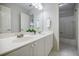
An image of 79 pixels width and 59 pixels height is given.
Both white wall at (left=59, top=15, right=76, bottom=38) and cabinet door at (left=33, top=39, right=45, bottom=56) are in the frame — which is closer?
cabinet door at (left=33, top=39, right=45, bottom=56)

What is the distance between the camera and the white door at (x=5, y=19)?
4.99ft

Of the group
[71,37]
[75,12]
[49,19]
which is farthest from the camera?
[49,19]

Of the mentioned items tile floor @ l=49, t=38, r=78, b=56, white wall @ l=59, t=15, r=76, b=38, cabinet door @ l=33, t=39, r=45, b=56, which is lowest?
tile floor @ l=49, t=38, r=78, b=56

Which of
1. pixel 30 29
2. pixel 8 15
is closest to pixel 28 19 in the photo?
pixel 30 29

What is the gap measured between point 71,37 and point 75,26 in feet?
2.44

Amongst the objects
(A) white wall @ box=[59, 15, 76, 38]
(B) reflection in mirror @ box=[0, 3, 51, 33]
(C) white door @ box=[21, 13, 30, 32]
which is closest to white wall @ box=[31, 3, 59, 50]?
(B) reflection in mirror @ box=[0, 3, 51, 33]

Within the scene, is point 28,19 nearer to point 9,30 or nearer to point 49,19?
point 9,30

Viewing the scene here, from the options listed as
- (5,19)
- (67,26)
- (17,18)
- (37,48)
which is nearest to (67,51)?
(67,26)

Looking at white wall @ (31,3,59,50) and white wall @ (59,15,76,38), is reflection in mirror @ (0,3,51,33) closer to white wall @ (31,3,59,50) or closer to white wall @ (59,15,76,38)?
white wall @ (31,3,59,50)

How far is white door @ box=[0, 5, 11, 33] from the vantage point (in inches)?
59.8

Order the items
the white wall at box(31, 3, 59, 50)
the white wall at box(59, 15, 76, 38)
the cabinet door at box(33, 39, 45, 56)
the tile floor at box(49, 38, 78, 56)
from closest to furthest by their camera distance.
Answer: the cabinet door at box(33, 39, 45, 56) → the tile floor at box(49, 38, 78, 56) → the white wall at box(59, 15, 76, 38) → the white wall at box(31, 3, 59, 50)

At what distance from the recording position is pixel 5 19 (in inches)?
62.7

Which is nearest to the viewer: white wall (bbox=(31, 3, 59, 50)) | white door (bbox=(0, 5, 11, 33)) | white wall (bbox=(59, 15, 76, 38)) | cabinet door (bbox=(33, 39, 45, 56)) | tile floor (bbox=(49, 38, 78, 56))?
cabinet door (bbox=(33, 39, 45, 56))

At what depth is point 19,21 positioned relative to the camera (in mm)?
1892
